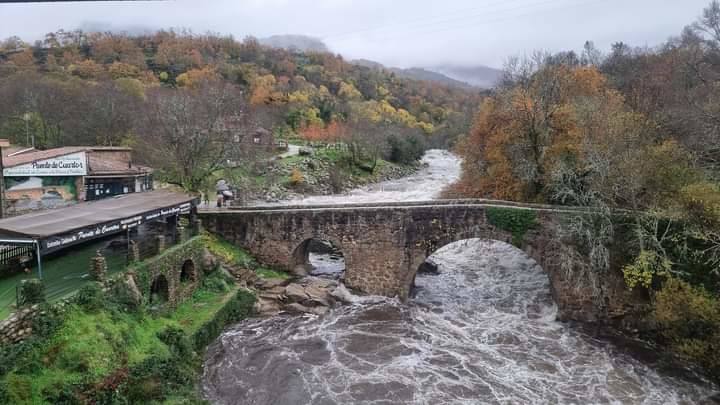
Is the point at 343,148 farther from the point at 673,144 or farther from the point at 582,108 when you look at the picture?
the point at 673,144

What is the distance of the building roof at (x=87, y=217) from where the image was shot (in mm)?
12891

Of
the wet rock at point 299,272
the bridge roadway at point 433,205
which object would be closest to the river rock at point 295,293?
the wet rock at point 299,272

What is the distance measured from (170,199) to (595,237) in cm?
1702

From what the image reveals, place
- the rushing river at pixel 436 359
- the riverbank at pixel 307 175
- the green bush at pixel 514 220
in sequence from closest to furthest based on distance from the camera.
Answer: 1. the rushing river at pixel 436 359
2. the green bush at pixel 514 220
3. the riverbank at pixel 307 175

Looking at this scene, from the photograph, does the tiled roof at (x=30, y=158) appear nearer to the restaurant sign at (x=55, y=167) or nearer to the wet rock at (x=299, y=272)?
the restaurant sign at (x=55, y=167)

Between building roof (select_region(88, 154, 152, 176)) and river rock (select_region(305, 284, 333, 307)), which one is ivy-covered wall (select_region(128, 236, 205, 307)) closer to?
river rock (select_region(305, 284, 333, 307))

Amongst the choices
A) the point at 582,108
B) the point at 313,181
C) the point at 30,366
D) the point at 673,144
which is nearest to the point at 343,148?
the point at 313,181

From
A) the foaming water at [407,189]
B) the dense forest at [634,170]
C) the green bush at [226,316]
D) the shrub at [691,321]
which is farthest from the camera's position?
the foaming water at [407,189]

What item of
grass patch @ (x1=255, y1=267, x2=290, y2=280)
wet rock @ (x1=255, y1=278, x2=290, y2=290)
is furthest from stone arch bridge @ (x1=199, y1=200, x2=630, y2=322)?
wet rock @ (x1=255, y1=278, x2=290, y2=290)

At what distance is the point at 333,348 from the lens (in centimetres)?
1684

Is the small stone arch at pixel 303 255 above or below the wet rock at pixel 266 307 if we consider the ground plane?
above

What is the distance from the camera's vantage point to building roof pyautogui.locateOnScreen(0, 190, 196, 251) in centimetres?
1289

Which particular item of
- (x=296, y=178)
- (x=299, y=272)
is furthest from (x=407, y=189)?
(x=299, y=272)

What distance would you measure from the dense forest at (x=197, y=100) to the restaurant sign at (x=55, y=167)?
4.60 m
